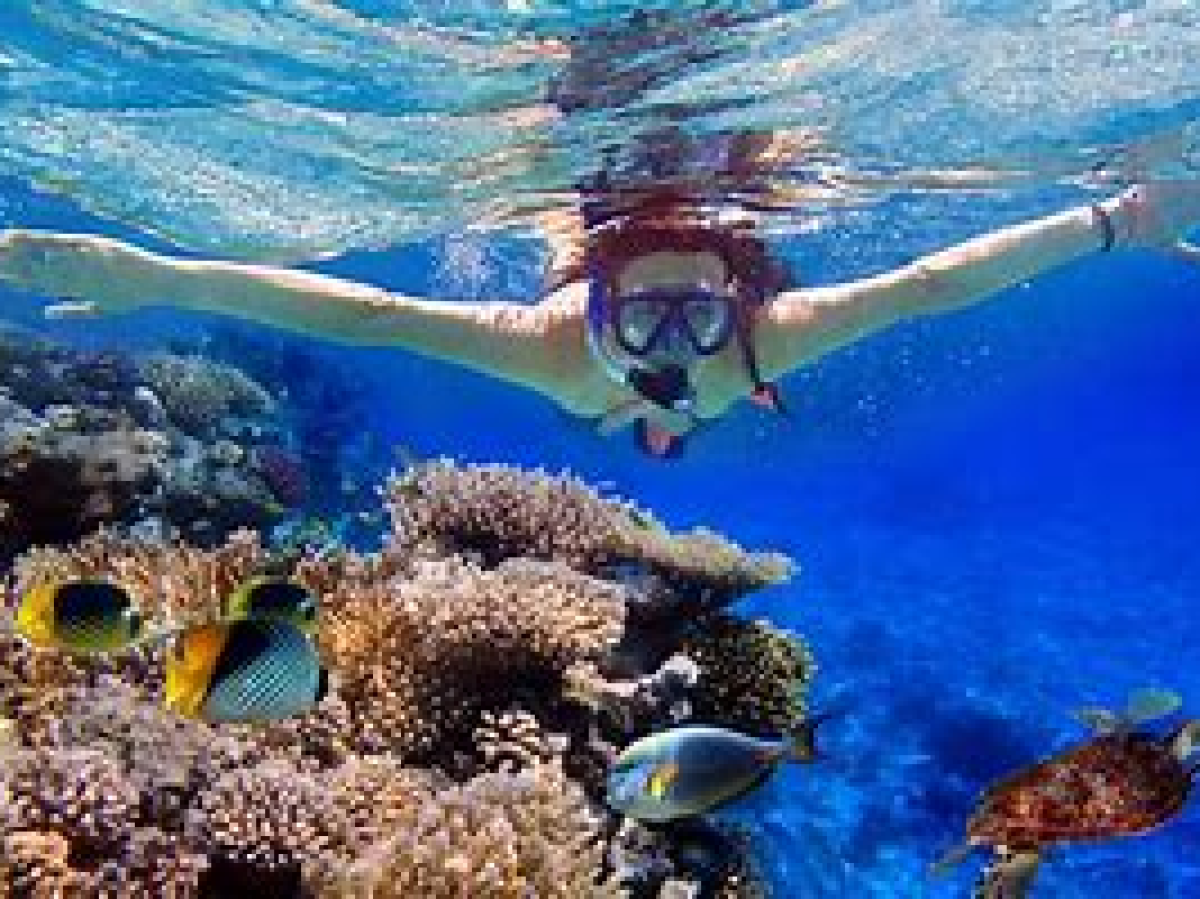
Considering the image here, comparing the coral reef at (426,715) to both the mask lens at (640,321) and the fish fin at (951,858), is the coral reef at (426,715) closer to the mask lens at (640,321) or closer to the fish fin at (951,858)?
the mask lens at (640,321)

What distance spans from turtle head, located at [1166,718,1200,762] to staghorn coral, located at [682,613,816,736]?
125 inches

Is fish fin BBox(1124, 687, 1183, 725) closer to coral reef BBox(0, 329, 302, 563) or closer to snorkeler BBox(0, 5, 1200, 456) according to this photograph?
snorkeler BBox(0, 5, 1200, 456)

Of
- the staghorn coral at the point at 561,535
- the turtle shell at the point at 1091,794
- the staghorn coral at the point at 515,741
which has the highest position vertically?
the staghorn coral at the point at 561,535

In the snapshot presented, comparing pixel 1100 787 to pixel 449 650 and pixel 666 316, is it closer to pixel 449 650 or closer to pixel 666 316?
pixel 449 650

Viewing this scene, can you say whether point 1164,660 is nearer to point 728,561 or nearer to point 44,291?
point 728,561

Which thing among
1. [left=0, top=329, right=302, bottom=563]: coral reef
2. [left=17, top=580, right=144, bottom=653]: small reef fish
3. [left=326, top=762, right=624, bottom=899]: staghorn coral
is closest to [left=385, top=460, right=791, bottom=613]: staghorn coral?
[left=0, top=329, right=302, bottom=563]: coral reef

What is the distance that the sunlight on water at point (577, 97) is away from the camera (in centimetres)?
1009

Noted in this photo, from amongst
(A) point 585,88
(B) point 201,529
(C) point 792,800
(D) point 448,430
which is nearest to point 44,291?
(B) point 201,529

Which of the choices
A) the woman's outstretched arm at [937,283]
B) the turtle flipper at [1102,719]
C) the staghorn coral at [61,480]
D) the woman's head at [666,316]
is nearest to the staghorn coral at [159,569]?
the staghorn coral at [61,480]

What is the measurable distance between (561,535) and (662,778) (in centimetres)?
333

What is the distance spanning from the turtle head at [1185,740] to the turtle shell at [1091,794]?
2 centimetres

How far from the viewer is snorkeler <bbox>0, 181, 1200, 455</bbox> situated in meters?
7.11

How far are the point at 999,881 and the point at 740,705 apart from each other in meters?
2.36

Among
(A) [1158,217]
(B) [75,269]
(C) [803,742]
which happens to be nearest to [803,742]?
(C) [803,742]
